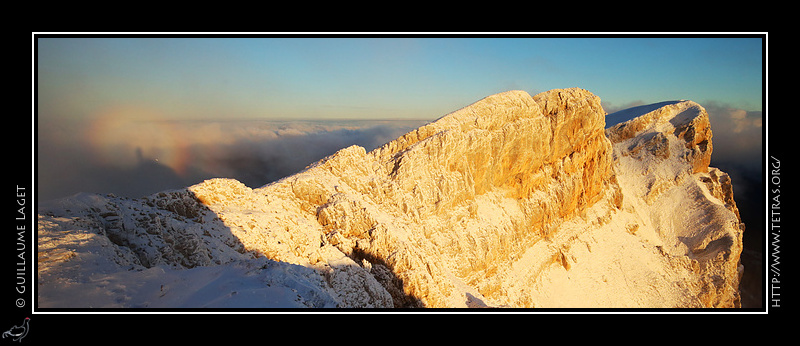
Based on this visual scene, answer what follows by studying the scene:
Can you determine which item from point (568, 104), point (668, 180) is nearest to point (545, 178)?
point (568, 104)

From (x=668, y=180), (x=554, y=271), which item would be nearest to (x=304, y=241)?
(x=554, y=271)

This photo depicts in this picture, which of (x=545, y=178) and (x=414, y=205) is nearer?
(x=414, y=205)

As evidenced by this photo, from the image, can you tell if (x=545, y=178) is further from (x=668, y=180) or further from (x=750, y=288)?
(x=750, y=288)

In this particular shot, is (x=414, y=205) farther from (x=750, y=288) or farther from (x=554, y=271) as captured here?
(x=750, y=288)

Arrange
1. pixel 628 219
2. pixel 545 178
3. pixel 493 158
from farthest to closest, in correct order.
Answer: pixel 628 219 → pixel 545 178 → pixel 493 158

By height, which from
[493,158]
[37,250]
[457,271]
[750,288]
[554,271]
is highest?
[493,158]

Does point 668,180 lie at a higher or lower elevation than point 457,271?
higher

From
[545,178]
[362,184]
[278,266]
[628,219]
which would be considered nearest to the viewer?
[278,266]
